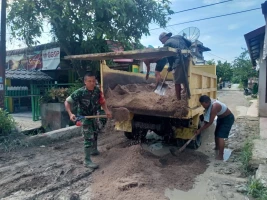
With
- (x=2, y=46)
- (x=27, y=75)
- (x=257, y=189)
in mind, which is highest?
(x=2, y=46)

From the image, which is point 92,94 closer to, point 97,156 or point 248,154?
point 97,156

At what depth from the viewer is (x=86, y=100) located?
12.8ft

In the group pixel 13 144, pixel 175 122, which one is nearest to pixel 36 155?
pixel 13 144

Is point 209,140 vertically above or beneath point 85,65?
beneath

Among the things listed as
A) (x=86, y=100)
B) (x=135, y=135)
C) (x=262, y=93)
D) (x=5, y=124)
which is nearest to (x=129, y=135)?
(x=135, y=135)

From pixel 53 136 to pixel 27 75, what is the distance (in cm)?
574

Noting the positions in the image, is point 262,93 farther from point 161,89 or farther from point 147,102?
point 147,102

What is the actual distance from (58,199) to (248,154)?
2.93 meters

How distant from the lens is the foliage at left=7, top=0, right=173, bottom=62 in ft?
22.7

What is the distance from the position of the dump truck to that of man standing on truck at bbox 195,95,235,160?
7.9 inches

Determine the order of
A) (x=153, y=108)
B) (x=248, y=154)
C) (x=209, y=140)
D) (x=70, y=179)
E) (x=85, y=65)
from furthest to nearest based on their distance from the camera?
(x=85, y=65) < (x=209, y=140) < (x=153, y=108) < (x=248, y=154) < (x=70, y=179)

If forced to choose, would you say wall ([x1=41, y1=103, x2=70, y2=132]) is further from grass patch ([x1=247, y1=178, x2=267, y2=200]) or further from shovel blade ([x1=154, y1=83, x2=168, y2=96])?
grass patch ([x1=247, y1=178, x2=267, y2=200])

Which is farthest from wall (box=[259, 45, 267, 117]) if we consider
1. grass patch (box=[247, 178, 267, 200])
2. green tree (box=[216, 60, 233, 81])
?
green tree (box=[216, 60, 233, 81])

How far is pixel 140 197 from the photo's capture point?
2.68 meters
